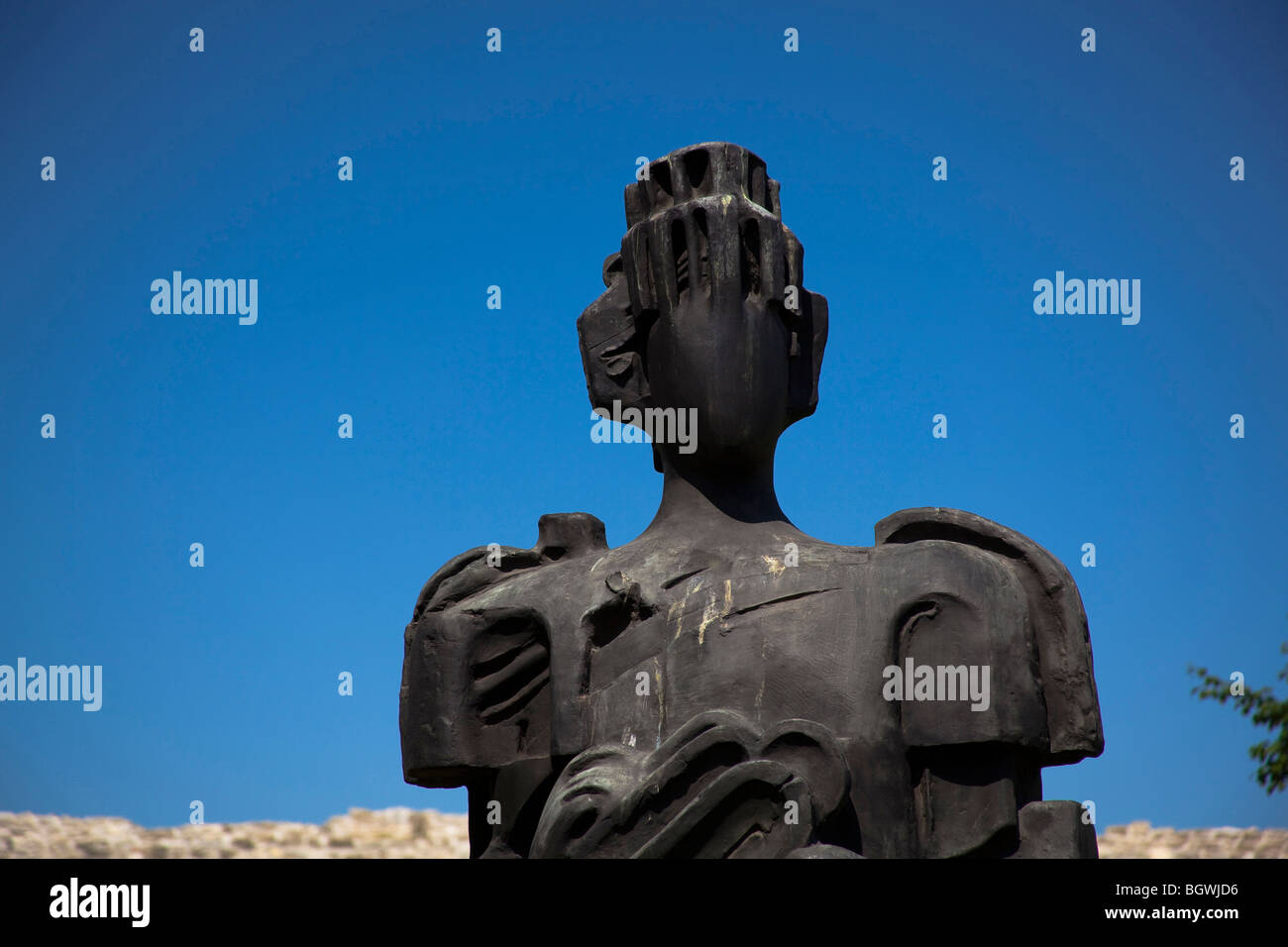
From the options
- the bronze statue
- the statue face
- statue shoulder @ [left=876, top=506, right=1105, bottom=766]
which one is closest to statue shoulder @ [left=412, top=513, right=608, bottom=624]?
the bronze statue

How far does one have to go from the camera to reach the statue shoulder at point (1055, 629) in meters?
6.65

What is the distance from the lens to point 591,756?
6566mm

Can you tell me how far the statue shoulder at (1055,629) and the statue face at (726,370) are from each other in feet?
3.07

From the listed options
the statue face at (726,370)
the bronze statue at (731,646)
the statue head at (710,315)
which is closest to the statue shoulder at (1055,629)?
the bronze statue at (731,646)

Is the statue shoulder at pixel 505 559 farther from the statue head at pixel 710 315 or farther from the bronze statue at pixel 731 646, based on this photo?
the statue head at pixel 710 315

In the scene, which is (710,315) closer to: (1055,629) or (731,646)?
(731,646)

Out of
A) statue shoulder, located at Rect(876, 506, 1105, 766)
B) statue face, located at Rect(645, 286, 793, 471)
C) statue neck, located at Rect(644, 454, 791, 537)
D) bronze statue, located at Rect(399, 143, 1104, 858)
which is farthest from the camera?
statue neck, located at Rect(644, 454, 791, 537)

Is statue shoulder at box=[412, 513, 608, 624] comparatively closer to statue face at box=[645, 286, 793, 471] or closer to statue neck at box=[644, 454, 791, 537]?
statue neck at box=[644, 454, 791, 537]

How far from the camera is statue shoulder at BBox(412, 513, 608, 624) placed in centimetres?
757

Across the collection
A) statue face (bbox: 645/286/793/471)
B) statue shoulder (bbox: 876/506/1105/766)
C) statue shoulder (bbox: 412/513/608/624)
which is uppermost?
statue face (bbox: 645/286/793/471)

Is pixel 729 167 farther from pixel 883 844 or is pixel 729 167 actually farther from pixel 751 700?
pixel 883 844

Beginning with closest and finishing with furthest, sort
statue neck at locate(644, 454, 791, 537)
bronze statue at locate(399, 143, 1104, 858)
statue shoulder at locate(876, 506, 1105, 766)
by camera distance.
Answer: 1. bronze statue at locate(399, 143, 1104, 858)
2. statue shoulder at locate(876, 506, 1105, 766)
3. statue neck at locate(644, 454, 791, 537)

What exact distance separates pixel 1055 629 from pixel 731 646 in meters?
1.44

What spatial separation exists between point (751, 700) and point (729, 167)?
2.66m
